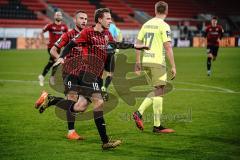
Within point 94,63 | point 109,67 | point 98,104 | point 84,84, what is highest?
point 94,63

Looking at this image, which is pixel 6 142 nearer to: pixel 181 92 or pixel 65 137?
pixel 65 137

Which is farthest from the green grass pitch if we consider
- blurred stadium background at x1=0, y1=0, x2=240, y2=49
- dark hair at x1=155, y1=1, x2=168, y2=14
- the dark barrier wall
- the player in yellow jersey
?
blurred stadium background at x1=0, y1=0, x2=240, y2=49

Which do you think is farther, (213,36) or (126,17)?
(126,17)

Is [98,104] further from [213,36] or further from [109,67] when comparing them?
[213,36]

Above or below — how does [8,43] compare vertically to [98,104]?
below

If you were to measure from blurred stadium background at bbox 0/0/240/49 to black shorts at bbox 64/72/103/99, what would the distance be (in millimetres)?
31317

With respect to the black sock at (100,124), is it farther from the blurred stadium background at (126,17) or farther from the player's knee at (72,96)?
the blurred stadium background at (126,17)

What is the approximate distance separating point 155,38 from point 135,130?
1.79 meters

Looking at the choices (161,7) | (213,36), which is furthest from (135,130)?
(213,36)

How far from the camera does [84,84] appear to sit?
8062 mm

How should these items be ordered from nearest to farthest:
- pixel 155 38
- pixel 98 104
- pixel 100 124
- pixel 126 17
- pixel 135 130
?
pixel 100 124 → pixel 98 104 → pixel 155 38 → pixel 135 130 → pixel 126 17

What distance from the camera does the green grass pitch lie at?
24.3 feet

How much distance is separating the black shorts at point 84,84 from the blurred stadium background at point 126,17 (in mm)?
31317

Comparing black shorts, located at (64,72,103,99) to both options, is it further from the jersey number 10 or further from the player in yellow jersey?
the jersey number 10
